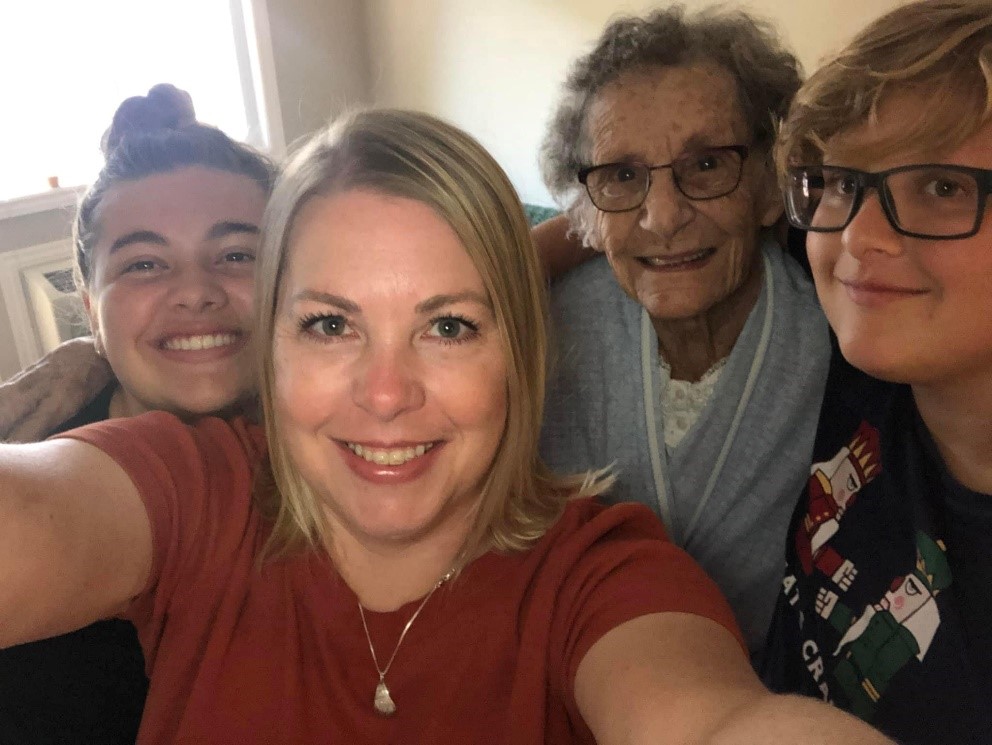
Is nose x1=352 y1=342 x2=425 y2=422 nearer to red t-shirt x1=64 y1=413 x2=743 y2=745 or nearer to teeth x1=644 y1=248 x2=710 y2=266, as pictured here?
red t-shirt x1=64 y1=413 x2=743 y2=745

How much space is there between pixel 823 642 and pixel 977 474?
35cm

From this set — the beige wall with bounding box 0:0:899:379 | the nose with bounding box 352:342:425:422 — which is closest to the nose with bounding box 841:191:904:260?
the nose with bounding box 352:342:425:422

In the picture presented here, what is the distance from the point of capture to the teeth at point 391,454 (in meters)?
0.92

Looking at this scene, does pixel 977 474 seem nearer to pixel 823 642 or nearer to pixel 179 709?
pixel 823 642

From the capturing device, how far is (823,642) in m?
Answer: 1.15

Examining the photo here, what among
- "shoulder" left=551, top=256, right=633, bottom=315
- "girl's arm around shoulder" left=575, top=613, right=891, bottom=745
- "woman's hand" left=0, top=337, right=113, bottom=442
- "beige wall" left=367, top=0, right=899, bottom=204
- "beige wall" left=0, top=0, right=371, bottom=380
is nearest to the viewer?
"girl's arm around shoulder" left=575, top=613, right=891, bottom=745

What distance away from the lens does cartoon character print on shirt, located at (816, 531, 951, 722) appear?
0.98 meters

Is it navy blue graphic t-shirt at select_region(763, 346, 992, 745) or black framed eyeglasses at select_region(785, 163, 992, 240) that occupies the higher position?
black framed eyeglasses at select_region(785, 163, 992, 240)

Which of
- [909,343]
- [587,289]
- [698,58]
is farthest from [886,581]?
[698,58]

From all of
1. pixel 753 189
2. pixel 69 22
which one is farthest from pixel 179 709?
pixel 69 22

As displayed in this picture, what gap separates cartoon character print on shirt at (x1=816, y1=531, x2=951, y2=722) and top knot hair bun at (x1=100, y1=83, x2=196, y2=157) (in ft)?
4.53

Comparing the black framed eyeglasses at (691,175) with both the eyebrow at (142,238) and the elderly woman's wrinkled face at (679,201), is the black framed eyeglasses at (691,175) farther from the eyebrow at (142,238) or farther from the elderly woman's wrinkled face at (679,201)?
the eyebrow at (142,238)

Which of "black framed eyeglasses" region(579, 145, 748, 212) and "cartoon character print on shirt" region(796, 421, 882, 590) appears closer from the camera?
"cartoon character print on shirt" region(796, 421, 882, 590)

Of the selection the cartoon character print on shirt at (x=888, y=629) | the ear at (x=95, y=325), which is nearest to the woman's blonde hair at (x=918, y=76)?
the cartoon character print on shirt at (x=888, y=629)
